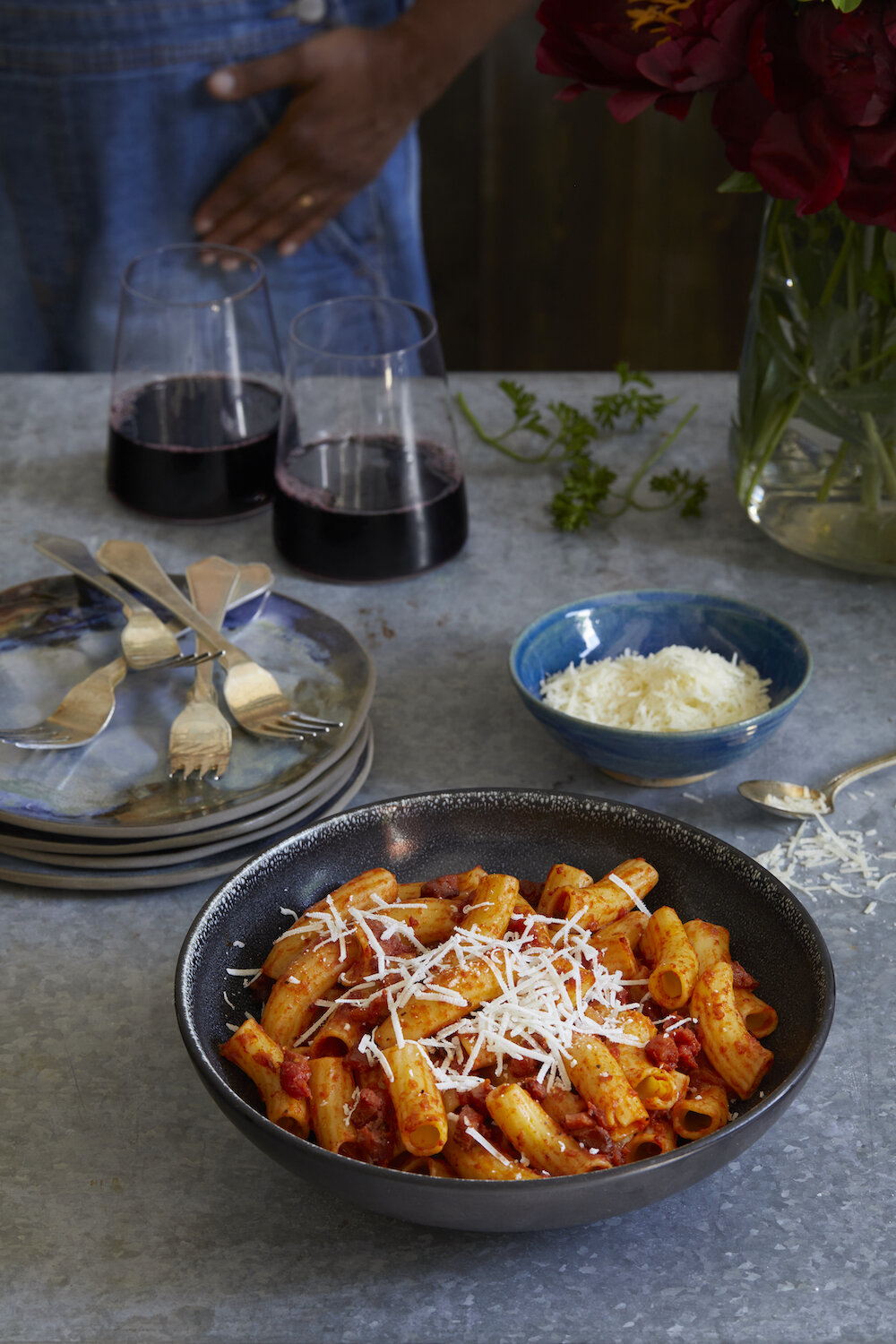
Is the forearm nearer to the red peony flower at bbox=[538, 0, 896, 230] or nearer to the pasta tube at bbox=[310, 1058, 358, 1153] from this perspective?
the red peony flower at bbox=[538, 0, 896, 230]

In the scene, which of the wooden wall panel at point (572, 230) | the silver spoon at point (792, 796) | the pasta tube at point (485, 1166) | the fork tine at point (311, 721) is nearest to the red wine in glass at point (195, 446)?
the fork tine at point (311, 721)

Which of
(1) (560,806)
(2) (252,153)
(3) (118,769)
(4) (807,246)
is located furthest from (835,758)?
(2) (252,153)

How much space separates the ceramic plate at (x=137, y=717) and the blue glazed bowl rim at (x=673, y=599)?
127 mm

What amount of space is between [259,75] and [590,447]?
0.80m

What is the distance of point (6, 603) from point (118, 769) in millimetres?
257

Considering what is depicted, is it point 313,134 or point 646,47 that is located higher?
point 646,47

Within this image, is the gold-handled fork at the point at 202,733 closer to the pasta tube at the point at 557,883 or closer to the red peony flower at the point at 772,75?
the pasta tube at the point at 557,883

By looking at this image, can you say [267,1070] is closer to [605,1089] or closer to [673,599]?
[605,1089]

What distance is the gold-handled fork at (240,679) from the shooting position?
1.03 m

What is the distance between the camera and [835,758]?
1.07 m

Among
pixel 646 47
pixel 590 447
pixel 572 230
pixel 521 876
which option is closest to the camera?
pixel 521 876

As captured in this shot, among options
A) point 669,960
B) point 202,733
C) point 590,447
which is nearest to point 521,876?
point 669,960

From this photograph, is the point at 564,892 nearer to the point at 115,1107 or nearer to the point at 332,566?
the point at 115,1107

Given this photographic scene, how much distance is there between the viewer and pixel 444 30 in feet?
6.31
